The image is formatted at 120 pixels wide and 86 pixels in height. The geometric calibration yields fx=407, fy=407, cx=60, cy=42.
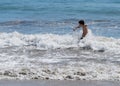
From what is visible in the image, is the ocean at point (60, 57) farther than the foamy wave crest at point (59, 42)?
No

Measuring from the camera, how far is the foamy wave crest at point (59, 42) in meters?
14.6

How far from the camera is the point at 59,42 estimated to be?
51.9 ft

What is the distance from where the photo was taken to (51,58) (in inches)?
483

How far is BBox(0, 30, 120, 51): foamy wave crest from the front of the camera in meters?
14.6

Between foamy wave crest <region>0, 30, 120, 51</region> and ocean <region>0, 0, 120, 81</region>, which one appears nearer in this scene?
ocean <region>0, 0, 120, 81</region>

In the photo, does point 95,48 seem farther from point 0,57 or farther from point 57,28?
point 57,28

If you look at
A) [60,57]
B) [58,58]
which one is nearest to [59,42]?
[60,57]

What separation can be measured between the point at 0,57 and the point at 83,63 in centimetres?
265

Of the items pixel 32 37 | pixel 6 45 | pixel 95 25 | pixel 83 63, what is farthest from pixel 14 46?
pixel 95 25

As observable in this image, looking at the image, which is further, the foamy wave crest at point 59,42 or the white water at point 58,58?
the foamy wave crest at point 59,42

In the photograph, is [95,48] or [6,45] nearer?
[95,48]

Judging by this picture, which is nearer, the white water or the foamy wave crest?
the white water

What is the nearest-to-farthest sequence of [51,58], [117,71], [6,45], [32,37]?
[117,71], [51,58], [6,45], [32,37]

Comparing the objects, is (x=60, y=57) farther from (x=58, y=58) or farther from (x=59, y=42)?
(x=59, y=42)
